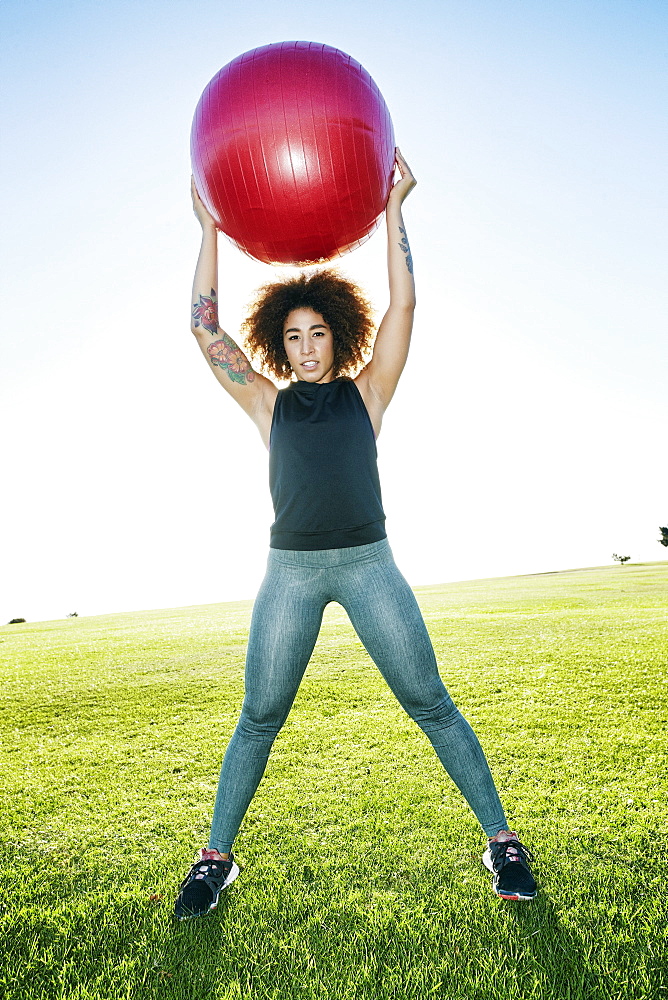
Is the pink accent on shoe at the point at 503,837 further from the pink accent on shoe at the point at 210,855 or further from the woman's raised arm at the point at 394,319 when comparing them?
the woman's raised arm at the point at 394,319

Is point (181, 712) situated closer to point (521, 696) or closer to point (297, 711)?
point (297, 711)

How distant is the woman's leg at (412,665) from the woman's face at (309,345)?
2.70 ft

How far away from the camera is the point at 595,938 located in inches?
76.2

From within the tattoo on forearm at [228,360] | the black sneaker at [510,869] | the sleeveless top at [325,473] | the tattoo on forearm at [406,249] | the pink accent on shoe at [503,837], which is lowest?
the black sneaker at [510,869]

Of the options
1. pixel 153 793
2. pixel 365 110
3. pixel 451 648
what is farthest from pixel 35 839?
pixel 451 648

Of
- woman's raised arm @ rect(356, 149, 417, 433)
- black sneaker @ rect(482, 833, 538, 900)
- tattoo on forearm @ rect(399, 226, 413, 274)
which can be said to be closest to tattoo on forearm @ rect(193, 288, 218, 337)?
woman's raised arm @ rect(356, 149, 417, 433)

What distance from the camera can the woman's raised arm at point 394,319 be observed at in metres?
2.54

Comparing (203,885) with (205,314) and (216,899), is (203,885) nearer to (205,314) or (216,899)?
(216,899)

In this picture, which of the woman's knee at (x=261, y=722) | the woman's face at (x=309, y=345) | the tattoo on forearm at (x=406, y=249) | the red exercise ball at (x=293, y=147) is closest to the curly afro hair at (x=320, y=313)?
the woman's face at (x=309, y=345)

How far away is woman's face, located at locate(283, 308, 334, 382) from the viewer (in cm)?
263

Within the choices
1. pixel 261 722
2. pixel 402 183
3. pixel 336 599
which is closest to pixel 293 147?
pixel 402 183

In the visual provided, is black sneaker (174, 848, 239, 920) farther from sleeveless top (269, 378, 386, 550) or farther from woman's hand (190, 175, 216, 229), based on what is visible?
woman's hand (190, 175, 216, 229)

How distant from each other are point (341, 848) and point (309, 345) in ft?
6.91

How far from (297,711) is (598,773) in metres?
2.28
